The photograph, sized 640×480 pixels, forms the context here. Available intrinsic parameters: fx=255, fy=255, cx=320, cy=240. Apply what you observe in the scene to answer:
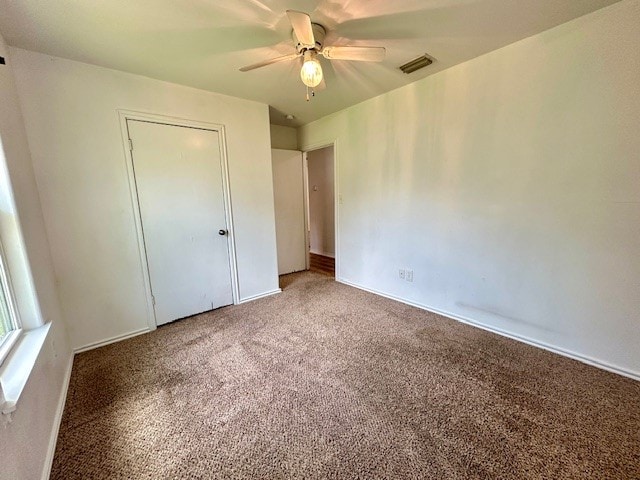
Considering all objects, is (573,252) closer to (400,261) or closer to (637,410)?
(637,410)

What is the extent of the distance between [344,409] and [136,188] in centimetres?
256

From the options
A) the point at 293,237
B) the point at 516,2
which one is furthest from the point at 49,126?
the point at 516,2

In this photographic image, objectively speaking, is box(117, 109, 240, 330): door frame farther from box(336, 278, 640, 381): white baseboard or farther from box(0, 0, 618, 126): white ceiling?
box(336, 278, 640, 381): white baseboard

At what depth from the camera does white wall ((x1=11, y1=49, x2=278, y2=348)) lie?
6.47 feet

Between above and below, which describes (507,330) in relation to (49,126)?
below

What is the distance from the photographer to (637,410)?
4.92ft

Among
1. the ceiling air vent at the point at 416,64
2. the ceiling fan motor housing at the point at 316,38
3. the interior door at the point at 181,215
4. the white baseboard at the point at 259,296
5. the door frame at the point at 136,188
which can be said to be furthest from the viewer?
the white baseboard at the point at 259,296

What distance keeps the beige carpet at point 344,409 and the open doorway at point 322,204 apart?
3101 millimetres

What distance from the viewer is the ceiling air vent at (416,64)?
2189mm

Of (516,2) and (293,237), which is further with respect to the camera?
(293,237)

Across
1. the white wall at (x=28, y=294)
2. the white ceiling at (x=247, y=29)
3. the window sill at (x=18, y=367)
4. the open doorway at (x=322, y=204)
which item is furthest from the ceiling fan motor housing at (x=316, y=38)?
the open doorway at (x=322, y=204)

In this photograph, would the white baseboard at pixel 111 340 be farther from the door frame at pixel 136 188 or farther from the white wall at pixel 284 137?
the white wall at pixel 284 137

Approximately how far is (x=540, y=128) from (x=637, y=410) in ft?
6.33

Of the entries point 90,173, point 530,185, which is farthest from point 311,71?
point 90,173
